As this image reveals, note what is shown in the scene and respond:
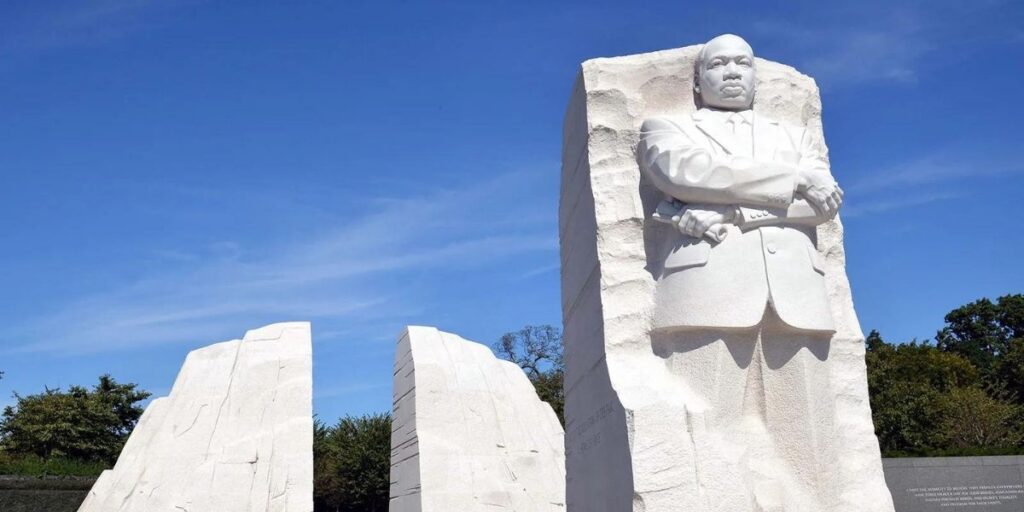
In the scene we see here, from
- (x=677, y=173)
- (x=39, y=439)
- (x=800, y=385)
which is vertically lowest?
(x=800, y=385)

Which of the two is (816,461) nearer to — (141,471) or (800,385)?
(800,385)

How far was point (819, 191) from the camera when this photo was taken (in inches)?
191

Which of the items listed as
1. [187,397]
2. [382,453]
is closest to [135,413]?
[382,453]

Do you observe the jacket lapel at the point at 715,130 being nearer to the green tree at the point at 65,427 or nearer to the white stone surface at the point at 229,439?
the white stone surface at the point at 229,439

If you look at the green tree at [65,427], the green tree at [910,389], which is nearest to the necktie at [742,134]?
the green tree at [910,389]

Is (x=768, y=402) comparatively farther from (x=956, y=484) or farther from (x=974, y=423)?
(x=974, y=423)

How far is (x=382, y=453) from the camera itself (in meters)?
24.1

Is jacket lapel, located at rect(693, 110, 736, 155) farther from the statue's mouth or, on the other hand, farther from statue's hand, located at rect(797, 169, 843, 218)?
statue's hand, located at rect(797, 169, 843, 218)

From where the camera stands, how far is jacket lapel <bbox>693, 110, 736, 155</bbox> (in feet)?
16.2

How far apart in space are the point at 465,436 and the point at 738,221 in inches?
271

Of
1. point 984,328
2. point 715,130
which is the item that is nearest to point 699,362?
point 715,130

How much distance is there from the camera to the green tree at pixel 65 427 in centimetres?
2478

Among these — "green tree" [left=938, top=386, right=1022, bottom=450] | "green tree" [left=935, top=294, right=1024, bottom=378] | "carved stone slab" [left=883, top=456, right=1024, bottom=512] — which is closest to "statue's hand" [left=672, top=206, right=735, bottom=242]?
"carved stone slab" [left=883, top=456, right=1024, bottom=512]

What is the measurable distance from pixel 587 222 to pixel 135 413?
25.2 m
